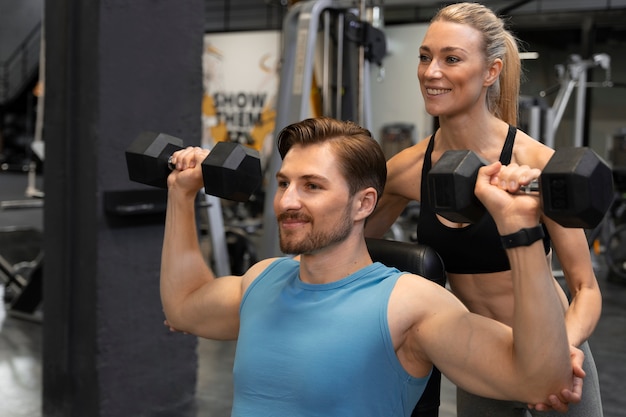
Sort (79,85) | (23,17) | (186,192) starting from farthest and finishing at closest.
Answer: (23,17) < (79,85) < (186,192)

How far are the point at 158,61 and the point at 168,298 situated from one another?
147cm

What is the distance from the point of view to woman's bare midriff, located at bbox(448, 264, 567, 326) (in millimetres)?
1499

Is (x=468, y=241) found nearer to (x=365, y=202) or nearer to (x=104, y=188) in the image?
(x=365, y=202)

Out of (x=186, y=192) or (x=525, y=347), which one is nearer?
(x=525, y=347)

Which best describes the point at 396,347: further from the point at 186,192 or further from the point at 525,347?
the point at 186,192

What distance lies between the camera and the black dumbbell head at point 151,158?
1.47m

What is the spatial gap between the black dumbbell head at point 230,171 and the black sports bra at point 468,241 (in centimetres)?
35

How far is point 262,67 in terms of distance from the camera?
10.5m

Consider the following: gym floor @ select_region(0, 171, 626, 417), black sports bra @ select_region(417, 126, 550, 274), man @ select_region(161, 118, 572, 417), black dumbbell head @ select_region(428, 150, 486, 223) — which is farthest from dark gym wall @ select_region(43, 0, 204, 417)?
black dumbbell head @ select_region(428, 150, 486, 223)

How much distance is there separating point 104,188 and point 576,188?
1.99 m

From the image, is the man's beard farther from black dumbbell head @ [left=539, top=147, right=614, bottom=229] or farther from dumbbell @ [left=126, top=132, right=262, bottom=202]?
black dumbbell head @ [left=539, top=147, right=614, bottom=229]

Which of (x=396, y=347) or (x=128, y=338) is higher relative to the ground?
(x=396, y=347)

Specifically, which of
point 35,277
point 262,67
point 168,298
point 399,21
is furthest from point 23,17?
point 168,298

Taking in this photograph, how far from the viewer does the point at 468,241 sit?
4.83ft
